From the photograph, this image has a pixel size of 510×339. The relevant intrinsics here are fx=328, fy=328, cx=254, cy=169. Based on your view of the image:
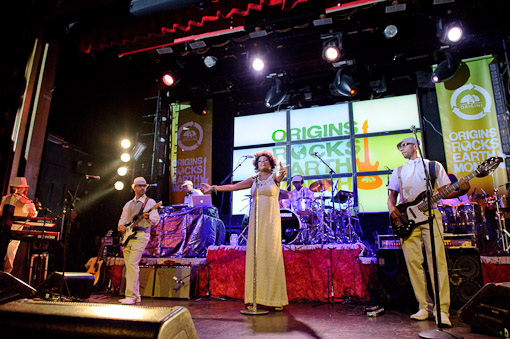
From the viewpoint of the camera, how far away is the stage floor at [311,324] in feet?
10.8

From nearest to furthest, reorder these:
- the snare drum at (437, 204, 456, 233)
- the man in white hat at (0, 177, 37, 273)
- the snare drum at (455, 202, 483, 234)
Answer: the man in white hat at (0, 177, 37, 273), the snare drum at (455, 202, 483, 234), the snare drum at (437, 204, 456, 233)

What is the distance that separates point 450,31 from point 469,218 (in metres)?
4.16

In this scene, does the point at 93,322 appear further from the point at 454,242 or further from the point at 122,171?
the point at 122,171

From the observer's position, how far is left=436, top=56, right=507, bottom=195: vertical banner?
814 centimetres

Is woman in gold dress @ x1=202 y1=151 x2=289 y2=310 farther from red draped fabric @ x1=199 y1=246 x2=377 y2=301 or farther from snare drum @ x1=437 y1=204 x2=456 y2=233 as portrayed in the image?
snare drum @ x1=437 y1=204 x2=456 y2=233

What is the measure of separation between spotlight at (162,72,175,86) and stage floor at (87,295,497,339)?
6.65 m

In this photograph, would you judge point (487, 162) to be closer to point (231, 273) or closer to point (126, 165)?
point (231, 273)

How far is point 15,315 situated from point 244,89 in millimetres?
10394

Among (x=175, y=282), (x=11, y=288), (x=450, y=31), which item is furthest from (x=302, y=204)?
(x=11, y=288)

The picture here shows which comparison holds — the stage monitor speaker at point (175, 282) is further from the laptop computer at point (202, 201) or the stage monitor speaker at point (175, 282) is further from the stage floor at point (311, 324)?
the laptop computer at point (202, 201)

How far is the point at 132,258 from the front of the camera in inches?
218

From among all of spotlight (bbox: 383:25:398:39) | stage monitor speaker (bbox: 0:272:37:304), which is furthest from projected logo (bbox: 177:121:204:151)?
stage monitor speaker (bbox: 0:272:37:304)

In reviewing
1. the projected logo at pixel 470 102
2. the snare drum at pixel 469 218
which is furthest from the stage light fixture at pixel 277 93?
the snare drum at pixel 469 218

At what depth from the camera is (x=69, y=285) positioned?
16.9 ft
